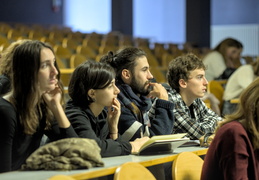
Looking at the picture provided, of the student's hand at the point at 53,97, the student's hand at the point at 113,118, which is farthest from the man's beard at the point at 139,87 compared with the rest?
the student's hand at the point at 53,97

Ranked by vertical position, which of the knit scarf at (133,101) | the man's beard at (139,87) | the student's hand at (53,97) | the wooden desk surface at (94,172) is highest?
the student's hand at (53,97)

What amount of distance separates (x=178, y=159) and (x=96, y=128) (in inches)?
22.7

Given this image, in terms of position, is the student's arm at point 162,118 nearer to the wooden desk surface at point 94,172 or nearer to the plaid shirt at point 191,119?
the plaid shirt at point 191,119

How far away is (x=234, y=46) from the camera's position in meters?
6.16

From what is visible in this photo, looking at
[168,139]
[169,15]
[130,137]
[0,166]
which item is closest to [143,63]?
[130,137]

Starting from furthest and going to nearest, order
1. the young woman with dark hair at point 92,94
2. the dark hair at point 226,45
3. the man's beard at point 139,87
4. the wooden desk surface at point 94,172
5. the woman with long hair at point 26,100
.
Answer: the dark hair at point 226,45, the man's beard at point 139,87, the young woman with dark hair at point 92,94, the woman with long hair at point 26,100, the wooden desk surface at point 94,172

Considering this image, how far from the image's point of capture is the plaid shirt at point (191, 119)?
318cm

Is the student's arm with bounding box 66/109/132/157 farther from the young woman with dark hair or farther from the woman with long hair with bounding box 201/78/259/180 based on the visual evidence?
the woman with long hair with bounding box 201/78/259/180

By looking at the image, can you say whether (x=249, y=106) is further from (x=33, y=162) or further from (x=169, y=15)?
(x=169, y=15)

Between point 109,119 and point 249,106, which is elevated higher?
point 249,106

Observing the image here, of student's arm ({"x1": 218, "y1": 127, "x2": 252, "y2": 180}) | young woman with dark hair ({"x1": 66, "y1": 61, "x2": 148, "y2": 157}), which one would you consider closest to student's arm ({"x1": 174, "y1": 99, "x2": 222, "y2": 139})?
young woman with dark hair ({"x1": 66, "y1": 61, "x2": 148, "y2": 157})

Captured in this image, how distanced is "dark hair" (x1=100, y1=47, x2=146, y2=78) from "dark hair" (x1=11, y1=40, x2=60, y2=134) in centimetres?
94

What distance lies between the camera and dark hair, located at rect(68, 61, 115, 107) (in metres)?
2.60

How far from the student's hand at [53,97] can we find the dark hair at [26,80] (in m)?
0.07
